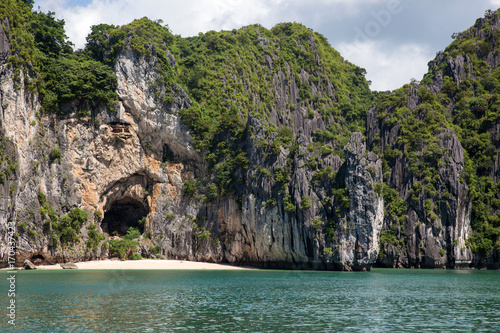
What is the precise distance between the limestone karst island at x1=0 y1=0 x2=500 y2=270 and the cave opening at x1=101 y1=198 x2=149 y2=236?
21 centimetres

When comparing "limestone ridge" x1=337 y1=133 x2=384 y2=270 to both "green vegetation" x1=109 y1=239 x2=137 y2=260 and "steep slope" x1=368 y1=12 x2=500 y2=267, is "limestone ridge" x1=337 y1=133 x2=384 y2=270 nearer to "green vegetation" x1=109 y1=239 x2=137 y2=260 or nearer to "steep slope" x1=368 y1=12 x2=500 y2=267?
"steep slope" x1=368 y1=12 x2=500 y2=267

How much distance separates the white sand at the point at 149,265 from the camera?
1962 inches

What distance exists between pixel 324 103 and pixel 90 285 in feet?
224

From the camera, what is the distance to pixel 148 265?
175 ft

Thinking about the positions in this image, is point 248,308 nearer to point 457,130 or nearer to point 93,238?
point 93,238

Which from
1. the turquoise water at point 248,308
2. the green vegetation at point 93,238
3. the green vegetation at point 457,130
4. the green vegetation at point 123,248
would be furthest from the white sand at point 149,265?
the green vegetation at point 457,130

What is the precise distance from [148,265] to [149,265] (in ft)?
0.52

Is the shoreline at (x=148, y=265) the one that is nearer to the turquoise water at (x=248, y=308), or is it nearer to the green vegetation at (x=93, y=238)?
the green vegetation at (x=93, y=238)

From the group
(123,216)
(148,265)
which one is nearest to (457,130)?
(148,265)

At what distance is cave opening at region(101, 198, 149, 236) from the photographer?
208 feet

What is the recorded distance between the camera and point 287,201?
54.2 m

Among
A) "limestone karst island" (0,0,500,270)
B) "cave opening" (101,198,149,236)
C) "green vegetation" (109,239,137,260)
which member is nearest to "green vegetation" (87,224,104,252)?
"limestone karst island" (0,0,500,270)

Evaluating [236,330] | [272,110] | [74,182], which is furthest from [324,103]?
[236,330]

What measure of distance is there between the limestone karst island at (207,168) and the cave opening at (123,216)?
0.21 meters
